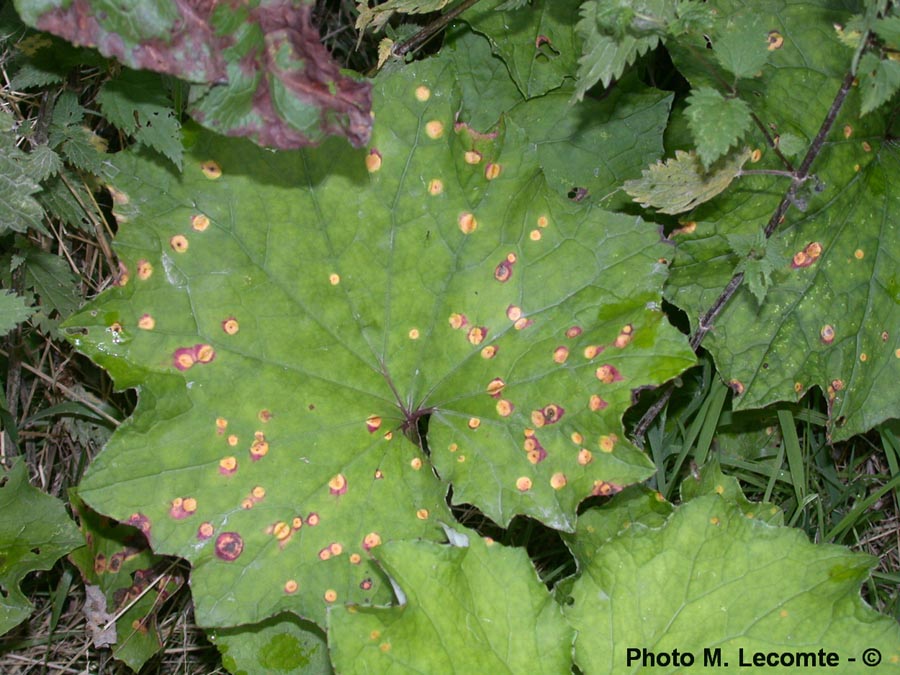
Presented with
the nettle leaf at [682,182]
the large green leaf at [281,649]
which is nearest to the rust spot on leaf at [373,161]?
the nettle leaf at [682,182]

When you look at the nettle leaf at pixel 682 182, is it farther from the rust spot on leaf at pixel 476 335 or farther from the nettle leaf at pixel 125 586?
the nettle leaf at pixel 125 586

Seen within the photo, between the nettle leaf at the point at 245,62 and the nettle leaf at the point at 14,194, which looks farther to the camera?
the nettle leaf at the point at 14,194

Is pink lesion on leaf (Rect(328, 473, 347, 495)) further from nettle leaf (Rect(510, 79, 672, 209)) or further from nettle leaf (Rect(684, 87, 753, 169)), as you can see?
nettle leaf (Rect(684, 87, 753, 169))

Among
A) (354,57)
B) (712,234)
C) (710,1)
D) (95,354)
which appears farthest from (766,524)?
(354,57)

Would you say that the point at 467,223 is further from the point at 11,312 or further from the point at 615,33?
the point at 11,312

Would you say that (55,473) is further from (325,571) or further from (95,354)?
(325,571)

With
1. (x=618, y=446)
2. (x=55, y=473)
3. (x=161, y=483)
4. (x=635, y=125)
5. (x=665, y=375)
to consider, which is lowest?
(x=55, y=473)
